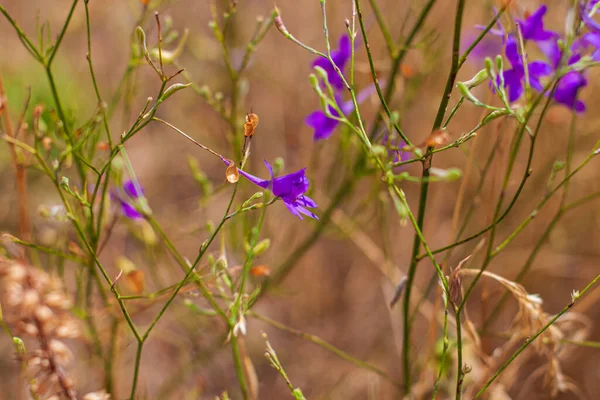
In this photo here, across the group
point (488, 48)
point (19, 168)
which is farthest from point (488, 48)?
point (19, 168)

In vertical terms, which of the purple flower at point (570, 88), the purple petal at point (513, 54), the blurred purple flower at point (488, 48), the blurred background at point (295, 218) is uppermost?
the blurred purple flower at point (488, 48)

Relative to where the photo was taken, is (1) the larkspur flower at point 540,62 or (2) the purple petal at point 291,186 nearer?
(2) the purple petal at point 291,186

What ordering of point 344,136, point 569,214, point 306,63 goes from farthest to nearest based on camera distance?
point 306,63
point 569,214
point 344,136

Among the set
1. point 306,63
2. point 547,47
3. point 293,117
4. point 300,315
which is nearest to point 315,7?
point 306,63

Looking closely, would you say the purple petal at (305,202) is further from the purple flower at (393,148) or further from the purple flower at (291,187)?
the purple flower at (393,148)

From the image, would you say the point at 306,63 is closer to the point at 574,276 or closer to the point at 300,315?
the point at 300,315

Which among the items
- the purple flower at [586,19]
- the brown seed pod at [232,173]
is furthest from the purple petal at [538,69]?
the brown seed pod at [232,173]

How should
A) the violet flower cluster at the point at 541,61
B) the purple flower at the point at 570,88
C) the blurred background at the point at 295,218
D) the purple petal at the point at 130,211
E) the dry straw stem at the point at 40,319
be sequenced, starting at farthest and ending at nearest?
1. the blurred background at the point at 295,218
2. the purple petal at the point at 130,211
3. the purple flower at the point at 570,88
4. the violet flower cluster at the point at 541,61
5. the dry straw stem at the point at 40,319
